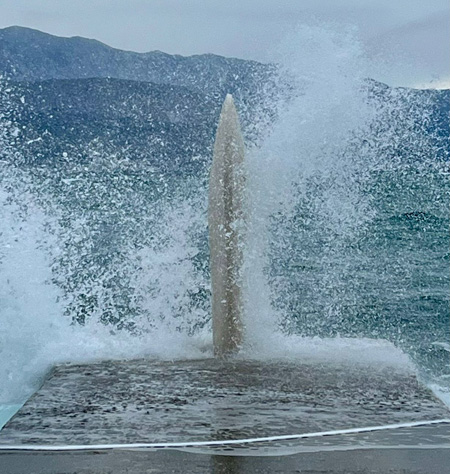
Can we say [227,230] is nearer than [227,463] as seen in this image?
No

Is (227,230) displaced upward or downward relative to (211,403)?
upward

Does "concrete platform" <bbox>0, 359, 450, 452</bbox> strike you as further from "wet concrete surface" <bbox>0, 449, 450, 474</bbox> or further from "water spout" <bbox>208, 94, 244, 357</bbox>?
"water spout" <bbox>208, 94, 244, 357</bbox>

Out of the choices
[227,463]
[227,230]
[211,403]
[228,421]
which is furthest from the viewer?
[227,230]

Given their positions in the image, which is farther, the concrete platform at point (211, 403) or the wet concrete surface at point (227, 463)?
the concrete platform at point (211, 403)

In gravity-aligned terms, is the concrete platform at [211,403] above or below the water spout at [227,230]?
below

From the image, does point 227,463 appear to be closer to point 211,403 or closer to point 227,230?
point 211,403

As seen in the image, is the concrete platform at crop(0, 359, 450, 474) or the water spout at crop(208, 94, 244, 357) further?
the water spout at crop(208, 94, 244, 357)

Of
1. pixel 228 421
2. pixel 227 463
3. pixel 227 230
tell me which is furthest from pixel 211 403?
pixel 227 230

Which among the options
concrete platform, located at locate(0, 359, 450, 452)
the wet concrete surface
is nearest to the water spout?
concrete platform, located at locate(0, 359, 450, 452)

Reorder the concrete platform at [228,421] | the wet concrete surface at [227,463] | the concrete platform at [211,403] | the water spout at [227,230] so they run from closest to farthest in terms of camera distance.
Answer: the wet concrete surface at [227,463] → the concrete platform at [228,421] → the concrete platform at [211,403] → the water spout at [227,230]

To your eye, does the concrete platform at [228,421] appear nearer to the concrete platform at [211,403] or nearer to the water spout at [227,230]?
the concrete platform at [211,403]

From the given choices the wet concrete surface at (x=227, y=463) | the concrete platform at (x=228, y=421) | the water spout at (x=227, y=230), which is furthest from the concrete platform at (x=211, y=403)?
the water spout at (x=227, y=230)

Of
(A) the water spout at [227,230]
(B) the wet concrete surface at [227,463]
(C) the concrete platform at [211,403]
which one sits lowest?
(B) the wet concrete surface at [227,463]

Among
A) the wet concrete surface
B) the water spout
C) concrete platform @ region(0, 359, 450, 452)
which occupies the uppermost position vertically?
the water spout
